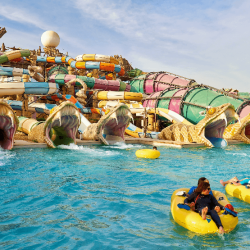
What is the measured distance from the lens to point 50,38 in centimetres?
3528

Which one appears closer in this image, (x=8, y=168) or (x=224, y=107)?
(x=8, y=168)

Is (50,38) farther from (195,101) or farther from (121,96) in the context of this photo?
(195,101)

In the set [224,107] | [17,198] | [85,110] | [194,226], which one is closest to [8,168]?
[17,198]

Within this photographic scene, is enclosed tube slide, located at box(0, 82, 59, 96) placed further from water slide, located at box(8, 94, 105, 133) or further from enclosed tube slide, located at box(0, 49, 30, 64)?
enclosed tube slide, located at box(0, 49, 30, 64)

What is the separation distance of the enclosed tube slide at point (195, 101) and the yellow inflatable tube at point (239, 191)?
36.6ft

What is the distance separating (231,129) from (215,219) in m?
13.2

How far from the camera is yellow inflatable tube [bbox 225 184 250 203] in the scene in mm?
5109

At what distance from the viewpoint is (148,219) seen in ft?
13.8

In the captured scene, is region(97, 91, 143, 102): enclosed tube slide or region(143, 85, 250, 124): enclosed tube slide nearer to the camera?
region(143, 85, 250, 124): enclosed tube slide

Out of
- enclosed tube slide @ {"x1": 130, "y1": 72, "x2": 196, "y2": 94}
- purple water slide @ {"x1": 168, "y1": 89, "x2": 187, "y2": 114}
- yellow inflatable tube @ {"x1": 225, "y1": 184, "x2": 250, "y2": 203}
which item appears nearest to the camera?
yellow inflatable tube @ {"x1": 225, "y1": 184, "x2": 250, "y2": 203}

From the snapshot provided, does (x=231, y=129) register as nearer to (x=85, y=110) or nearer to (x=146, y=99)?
(x=146, y=99)

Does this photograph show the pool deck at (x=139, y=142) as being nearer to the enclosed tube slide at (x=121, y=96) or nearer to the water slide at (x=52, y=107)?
the water slide at (x=52, y=107)

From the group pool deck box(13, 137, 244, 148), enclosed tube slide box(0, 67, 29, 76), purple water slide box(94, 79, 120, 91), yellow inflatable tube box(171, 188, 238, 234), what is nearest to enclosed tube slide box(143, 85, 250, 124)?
pool deck box(13, 137, 244, 148)

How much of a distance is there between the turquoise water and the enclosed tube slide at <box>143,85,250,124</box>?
8.40 m
